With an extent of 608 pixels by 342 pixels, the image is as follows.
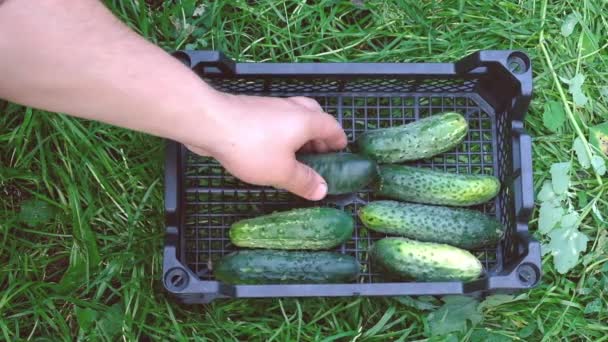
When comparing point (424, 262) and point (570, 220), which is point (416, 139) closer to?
point (424, 262)

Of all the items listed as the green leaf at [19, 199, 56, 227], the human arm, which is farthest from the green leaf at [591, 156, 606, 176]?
the green leaf at [19, 199, 56, 227]

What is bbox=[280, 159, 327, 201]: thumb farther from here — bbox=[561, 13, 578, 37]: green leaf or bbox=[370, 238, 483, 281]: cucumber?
bbox=[561, 13, 578, 37]: green leaf

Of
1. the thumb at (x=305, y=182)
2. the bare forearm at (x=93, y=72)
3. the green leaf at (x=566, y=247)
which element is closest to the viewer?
the bare forearm at (x=93, y=72)

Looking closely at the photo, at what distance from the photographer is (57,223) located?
7.60ft

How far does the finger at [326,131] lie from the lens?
1870mm

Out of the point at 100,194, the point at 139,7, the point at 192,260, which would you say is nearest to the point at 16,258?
the point at 100,194

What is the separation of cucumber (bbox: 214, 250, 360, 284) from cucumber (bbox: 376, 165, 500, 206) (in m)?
0.28

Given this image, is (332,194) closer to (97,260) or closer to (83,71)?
(97,260)

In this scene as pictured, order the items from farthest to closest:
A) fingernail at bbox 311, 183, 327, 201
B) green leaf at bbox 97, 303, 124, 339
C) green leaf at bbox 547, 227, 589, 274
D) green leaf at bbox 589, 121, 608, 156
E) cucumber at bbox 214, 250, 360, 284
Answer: green leaf at bbox 589, 121, 608, 156
green leaf at bbox 547, 227, 589, 274
green leaf at bbox 97, 303, 124, 339
cucumber at bbox 214, 250, 360, 284
fingernail at bbox 311, 183, 327, 201

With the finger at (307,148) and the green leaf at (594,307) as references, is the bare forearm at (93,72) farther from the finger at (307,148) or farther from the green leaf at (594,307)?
the green leaf at (594,307)

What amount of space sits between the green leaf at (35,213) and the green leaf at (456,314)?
128cm

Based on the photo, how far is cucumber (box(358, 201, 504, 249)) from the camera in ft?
7.03

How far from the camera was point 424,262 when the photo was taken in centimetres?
209

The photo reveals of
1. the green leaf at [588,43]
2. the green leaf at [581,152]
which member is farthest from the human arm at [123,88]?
the green leaf at [588,43]
